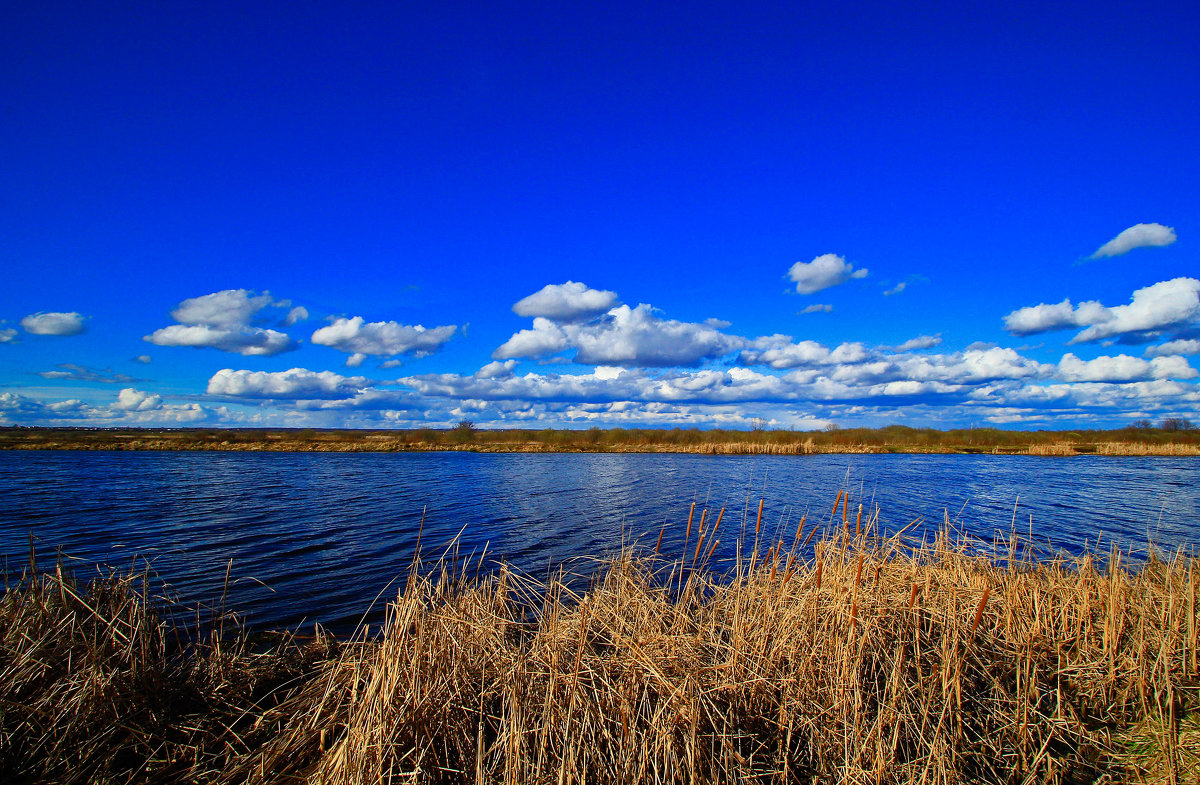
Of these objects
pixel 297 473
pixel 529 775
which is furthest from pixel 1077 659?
pixel 297 473

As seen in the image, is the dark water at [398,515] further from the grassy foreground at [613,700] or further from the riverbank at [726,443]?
the riverbank at [726,443]

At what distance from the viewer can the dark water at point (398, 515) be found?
1309 centimetres

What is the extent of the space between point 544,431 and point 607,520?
235ft

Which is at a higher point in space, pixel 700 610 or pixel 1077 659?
pixel 700 610

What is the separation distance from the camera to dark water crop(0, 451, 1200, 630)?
1309cm

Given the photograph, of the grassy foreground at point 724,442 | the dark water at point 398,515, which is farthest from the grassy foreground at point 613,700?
the grassy foreground at point 724,442

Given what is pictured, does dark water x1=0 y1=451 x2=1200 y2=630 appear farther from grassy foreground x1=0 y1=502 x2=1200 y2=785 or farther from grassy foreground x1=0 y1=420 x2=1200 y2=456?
grassy foreground x1=0 y1=420 x2=1200 y2=456

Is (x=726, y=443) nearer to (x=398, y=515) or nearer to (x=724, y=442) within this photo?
(x=724, y=442)

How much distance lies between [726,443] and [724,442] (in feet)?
6.17

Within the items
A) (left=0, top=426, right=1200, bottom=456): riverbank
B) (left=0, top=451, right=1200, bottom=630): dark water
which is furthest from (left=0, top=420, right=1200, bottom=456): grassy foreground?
(left=0, top=451, right=1200, bottom=630): dark water

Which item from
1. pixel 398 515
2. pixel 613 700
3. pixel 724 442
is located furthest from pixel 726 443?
pixel 613 700

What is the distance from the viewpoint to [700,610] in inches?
264

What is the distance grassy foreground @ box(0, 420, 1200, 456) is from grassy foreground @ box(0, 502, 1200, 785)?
71405mm

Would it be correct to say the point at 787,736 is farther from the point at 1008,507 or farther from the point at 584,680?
the point at 1008,507
